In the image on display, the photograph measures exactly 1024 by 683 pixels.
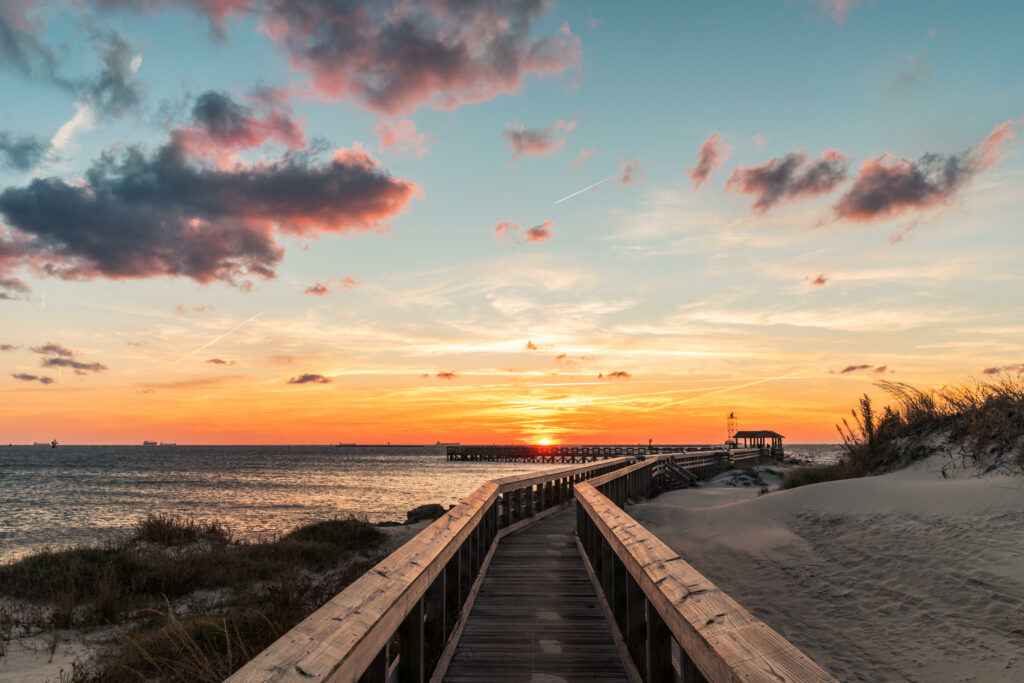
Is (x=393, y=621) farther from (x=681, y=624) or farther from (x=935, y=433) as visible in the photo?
(x=935, y=433)

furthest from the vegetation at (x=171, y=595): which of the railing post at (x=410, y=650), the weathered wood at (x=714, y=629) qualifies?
the weathered wood at (x=714, y=629)

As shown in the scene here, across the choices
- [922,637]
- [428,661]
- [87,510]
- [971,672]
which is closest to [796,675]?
[428,661]

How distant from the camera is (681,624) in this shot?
2.39 meters

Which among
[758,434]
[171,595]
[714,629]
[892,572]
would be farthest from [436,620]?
[758,434]

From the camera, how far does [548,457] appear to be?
111 meters

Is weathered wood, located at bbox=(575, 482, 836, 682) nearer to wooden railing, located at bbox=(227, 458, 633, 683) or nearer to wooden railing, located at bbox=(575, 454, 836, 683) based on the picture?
wooden railing, located at bbox=(575, 454, 836, 683)

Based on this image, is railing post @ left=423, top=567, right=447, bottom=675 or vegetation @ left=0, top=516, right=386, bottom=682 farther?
vegetation @ left=0, top=516, right=386, bottom=682

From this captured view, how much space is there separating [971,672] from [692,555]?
5.99 metres

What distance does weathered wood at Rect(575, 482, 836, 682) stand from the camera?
1.71 m

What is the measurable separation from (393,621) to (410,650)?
3.06 feet

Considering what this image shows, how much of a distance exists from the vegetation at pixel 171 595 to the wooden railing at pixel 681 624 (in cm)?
368

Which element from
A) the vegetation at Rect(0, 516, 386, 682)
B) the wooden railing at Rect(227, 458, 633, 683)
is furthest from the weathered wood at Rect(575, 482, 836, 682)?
the vegetation at Rect(0, 516, 386, 682)

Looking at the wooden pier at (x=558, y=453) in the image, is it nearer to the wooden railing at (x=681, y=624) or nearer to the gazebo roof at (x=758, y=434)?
the gazebo roof at (x=758, y=434)

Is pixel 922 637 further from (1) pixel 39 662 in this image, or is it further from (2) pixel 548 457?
(2) pixel 548 457
